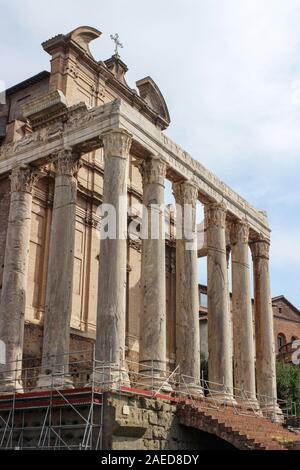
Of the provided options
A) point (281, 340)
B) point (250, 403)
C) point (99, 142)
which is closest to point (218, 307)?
point (250, 403)

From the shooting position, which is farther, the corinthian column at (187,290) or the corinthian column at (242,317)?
the corinthian column at (242,317)

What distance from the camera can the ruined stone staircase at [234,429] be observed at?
17.5 meters

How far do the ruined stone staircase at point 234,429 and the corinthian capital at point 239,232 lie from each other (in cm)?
932

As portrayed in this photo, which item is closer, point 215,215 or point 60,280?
point 60,280

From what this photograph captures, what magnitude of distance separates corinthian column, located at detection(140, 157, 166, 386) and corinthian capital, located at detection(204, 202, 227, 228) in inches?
171

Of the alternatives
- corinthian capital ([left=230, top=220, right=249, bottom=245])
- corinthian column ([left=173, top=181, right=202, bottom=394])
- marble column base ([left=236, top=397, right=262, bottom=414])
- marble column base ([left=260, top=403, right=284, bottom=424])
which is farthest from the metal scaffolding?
corinthian capital ([left=230, top=220, right=249, bottom=245])

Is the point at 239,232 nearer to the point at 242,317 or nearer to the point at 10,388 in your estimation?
the point at 242,317

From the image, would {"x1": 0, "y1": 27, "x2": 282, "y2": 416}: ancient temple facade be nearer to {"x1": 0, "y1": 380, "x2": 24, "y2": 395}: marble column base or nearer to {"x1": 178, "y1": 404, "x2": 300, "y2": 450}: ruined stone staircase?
{"x1": 0, "y1": 380, "x2": 24, "y2": 395}: marble column base

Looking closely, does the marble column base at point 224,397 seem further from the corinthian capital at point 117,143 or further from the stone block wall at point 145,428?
the corinthian capital at point 117,143

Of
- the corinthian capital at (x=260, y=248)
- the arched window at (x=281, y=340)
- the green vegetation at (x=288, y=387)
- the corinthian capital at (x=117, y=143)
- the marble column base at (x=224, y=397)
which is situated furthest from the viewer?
the arched window at (x=281, y=340)

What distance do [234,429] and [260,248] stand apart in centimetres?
1345

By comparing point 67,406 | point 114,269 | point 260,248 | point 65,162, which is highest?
point 65,162

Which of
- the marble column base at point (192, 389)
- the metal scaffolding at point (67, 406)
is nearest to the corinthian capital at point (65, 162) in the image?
the metal scaffolding at point (67, 406)

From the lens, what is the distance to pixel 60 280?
20828mm
